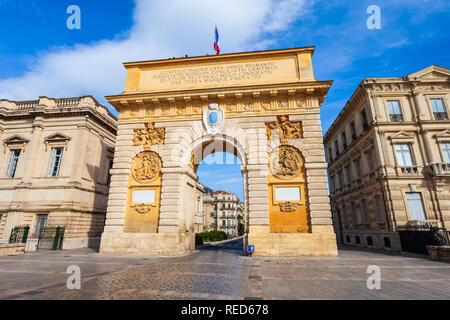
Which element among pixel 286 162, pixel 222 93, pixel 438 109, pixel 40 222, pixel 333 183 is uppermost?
pixel 438 109

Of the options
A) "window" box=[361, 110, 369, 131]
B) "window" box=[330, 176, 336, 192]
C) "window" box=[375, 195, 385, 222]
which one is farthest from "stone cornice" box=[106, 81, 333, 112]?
"window" box=[330, 176, 336, 192]

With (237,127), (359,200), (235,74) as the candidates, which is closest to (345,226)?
(359,200)

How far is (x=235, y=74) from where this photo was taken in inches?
595

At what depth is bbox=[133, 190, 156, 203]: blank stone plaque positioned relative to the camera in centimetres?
1374

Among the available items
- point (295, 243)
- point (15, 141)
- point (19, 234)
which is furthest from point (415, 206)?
point (15, 141)

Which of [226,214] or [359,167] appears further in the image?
[226,214]

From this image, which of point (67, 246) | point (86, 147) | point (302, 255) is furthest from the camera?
point (86, 147)

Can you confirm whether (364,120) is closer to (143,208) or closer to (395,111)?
(395,111)

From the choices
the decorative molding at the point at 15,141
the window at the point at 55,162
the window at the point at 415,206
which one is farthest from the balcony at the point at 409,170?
the decorative molding at the point at 15,141

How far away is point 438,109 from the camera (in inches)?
709

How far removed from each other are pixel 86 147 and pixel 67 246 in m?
7.97

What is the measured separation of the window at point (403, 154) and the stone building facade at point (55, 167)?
2495 cm

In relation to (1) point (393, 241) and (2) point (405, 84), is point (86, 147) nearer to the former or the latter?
(1) point (393, 241)

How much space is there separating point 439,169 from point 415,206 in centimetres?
309
